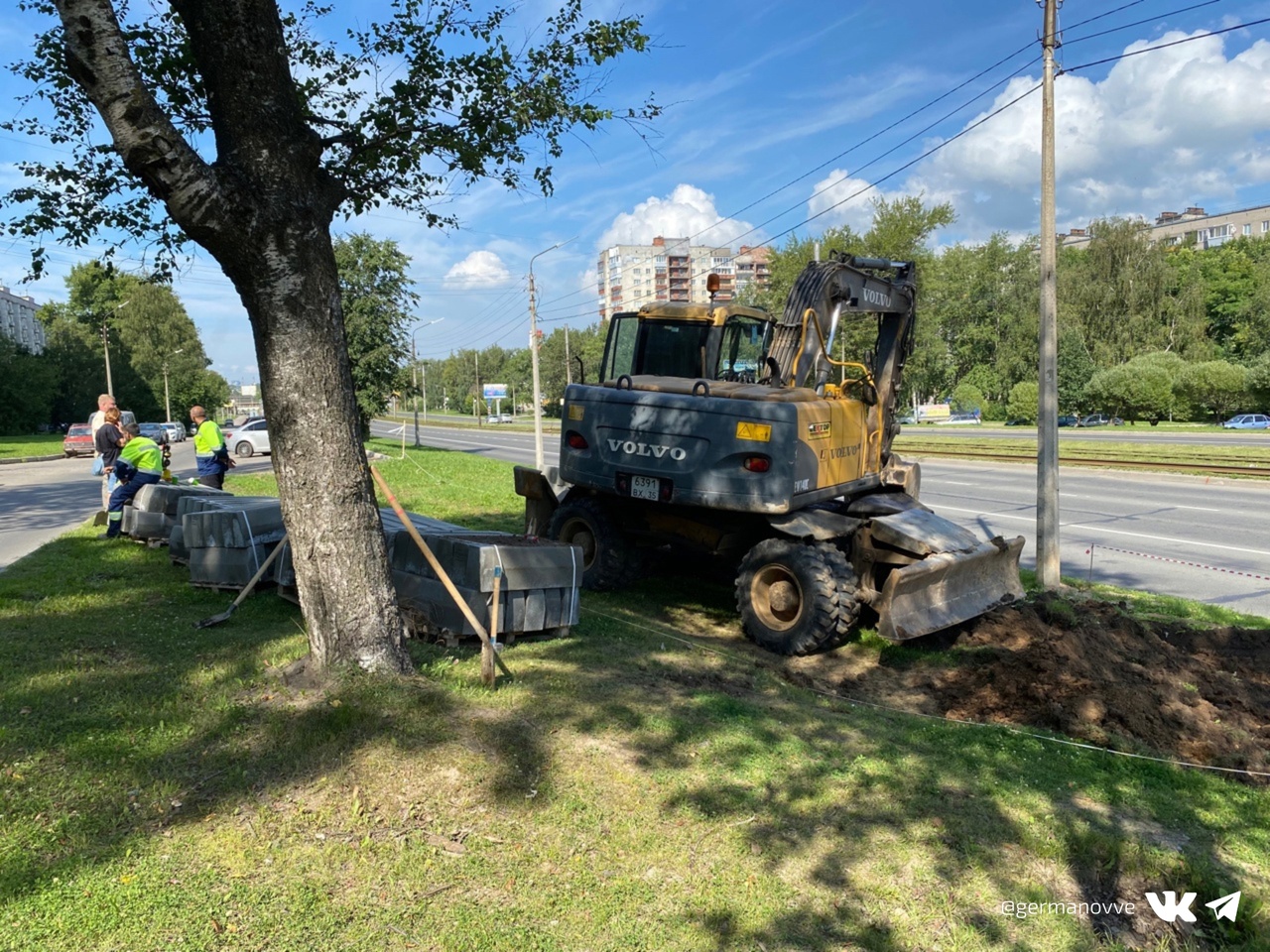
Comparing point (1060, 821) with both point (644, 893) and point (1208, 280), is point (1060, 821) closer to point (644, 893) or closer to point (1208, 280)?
point (644, 893)

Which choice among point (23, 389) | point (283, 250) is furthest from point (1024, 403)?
point (23, 389)

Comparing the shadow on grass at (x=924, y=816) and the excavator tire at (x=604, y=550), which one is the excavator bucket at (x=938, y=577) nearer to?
the shadow on grass at (x=924, y=816)

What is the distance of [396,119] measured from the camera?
6.40m

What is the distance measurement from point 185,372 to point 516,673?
3163 inches

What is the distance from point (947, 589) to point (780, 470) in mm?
1692

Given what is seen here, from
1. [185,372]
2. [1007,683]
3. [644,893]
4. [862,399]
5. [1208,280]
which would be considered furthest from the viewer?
[185,372]

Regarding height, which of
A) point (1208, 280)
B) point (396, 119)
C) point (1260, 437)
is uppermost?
point (1208, 280)

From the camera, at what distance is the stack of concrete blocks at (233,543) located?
7.13 meters

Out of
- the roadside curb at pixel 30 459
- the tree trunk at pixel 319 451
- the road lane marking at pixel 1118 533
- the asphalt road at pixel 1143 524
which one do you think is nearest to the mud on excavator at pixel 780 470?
the tree trunk at pixel 319 451

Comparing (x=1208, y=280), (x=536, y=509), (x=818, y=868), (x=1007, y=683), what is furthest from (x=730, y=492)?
(x=1208, y=280)

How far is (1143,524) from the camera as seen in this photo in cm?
1481

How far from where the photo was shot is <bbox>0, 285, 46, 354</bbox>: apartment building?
92125 mm

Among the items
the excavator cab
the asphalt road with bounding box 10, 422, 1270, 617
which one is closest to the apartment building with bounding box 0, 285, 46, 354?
the asphalt road with bounding box 10, 422, 1270, 617

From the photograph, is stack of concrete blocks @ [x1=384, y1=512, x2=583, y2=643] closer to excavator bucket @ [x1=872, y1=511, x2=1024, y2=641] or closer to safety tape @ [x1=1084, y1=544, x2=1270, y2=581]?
excavator bucket @ [x1=872, y1=511, x2=1024, y2=641]
